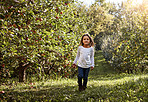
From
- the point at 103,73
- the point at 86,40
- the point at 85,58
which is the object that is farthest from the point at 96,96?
the point at 103,73

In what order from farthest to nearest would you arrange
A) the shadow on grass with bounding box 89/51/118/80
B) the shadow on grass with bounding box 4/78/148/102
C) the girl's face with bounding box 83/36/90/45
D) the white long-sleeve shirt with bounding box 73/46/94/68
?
the shadow on grass with bounding box 89/51/118/80 < the girl's face with bounding box 83/36/90/45 < the white long-sleeve shirt with bounding box 73/46/94/68 < the shadow on grass with bounding box 4/78/148/102

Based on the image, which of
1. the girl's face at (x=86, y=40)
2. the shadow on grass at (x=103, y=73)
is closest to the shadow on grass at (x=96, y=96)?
the girl's face at (x=86, y=40)

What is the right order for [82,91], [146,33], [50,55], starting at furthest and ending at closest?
1. [146,33]
2. [50,55]
3. [82,91]

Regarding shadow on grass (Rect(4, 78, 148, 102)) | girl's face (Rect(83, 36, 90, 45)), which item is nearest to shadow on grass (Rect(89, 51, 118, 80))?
shadow on grass (Rect(4, 78, 148, 102))

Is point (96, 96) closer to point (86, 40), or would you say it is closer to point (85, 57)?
point (85, 57)

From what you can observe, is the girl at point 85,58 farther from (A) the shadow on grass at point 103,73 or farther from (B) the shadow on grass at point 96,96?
(A) the shadow on grass at point 103,73

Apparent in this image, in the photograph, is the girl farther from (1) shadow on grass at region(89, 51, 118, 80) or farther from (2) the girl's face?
(1) shadow on grass at region(89, 51, 118, 80)

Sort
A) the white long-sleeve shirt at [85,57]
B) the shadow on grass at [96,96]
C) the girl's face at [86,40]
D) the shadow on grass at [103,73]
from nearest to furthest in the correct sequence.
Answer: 1. the shadow on grass at [96,96]
2. the white long-sleeve shirt at [85,57]
3. the girl's face at [86,40]
4. the shadow on grass at [103,73]

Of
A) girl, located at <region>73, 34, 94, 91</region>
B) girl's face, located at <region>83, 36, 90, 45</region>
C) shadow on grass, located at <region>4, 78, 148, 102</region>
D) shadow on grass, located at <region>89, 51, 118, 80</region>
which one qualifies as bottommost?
shadow on grass, located at <region>89, 51, 118, 80</region>

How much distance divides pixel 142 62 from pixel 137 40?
194cm

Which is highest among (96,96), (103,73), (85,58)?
(85,58)

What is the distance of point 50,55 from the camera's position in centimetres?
862

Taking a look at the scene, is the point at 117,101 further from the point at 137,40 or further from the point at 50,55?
the point at 137,40

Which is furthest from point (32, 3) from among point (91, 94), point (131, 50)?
point (131, 50)
